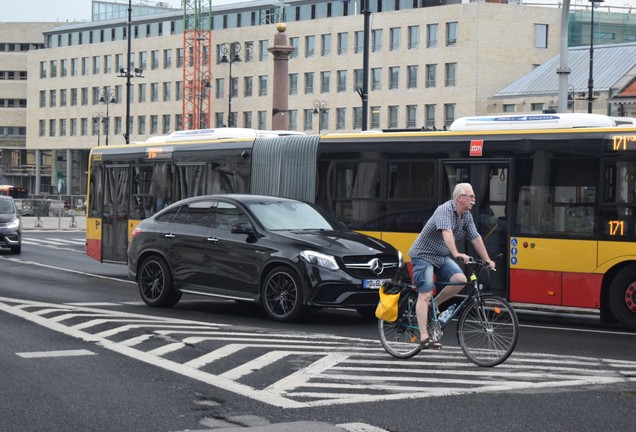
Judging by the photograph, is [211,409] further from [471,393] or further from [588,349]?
[588,349]

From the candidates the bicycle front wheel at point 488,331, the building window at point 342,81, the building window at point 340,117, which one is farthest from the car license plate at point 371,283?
the building window at point 342,81

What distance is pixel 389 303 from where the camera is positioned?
11.8 meters

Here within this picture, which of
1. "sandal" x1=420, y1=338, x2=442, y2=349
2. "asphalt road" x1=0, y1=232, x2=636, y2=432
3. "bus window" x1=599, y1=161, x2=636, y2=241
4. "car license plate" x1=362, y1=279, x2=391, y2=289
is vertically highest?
"bus window" x1=599, y1=161, x2=636, y2=241

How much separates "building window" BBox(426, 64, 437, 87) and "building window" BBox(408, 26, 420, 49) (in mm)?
2079

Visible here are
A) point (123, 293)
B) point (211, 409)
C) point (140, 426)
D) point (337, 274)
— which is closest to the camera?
point (140, 426)

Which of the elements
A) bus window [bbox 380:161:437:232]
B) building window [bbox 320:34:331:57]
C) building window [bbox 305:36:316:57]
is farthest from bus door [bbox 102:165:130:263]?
building window [bbox 305:36:316:57]

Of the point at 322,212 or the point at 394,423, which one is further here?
the point at 322,212

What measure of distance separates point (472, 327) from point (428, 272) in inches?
27.7

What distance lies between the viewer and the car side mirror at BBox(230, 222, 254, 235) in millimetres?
15766

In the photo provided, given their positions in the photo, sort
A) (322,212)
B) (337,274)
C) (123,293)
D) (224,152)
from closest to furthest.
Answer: (337,274) < (322,212) < (123,293) < (224,152)

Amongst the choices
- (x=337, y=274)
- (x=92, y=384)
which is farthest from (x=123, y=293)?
(x=92, y=384)

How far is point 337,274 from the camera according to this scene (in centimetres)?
1484

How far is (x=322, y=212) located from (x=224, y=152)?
5718 mm

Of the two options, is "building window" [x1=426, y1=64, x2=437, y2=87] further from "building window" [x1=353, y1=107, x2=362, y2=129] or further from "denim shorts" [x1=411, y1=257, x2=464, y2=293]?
"denim shorts" [x1=411, y1=257, x2=464, y2=293]
